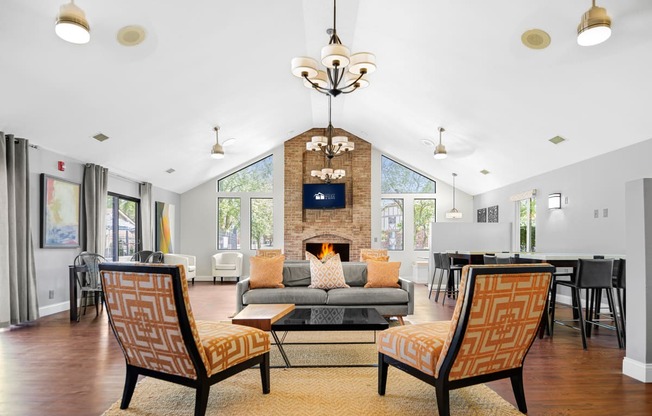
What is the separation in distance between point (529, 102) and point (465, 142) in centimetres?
226

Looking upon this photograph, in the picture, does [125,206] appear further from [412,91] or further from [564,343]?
[564,343]

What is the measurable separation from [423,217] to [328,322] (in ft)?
27.6

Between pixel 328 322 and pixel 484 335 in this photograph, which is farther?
pixel 328 322

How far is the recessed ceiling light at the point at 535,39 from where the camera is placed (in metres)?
4.31

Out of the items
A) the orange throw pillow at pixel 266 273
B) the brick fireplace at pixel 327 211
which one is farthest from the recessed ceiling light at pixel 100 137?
the brick fireplace at pixel 327 211

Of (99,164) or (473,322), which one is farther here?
(99,164)

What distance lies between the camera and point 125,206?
884 cm

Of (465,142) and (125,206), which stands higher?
(465,142)

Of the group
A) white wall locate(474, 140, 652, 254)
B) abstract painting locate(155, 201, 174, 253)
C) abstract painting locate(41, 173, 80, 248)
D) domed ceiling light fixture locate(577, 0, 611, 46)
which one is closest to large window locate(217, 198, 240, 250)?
abstract painting locate(155, 201, 174, 253)

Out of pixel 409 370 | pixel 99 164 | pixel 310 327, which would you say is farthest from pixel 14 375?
pixel 99 164

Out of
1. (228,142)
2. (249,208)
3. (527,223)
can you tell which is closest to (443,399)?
(527,223)

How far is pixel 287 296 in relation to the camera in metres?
4.99

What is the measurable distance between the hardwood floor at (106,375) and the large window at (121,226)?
316cm

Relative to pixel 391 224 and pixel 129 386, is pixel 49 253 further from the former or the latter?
pixel 391 224
